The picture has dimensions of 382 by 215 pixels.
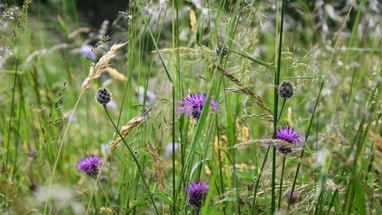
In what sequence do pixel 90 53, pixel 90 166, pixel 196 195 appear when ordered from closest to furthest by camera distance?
pixel 196 195
pixel 90 166
pixel 90 53

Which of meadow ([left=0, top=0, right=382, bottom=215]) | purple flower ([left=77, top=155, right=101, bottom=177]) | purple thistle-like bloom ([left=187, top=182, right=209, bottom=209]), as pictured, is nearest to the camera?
meadow ([left=0, top=0, right=382, bottom=215])

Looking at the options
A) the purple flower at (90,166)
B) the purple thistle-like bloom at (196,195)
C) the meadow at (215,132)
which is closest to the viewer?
the meadow at (215,132)

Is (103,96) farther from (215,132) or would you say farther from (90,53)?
(90,53)

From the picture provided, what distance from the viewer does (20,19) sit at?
1.17 meters

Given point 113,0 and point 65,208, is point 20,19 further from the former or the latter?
point 113,0

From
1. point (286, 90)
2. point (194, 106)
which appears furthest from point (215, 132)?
point (286, 90)

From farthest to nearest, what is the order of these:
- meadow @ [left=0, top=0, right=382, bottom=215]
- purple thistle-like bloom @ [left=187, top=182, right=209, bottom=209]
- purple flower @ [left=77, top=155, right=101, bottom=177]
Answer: purple flower @ [left=77, top=155, right=101, bottom=177], purple thistle-like bloom @ [left=187, top=182, right=209, bottom=209], meadow @ [left=0, top=0, right=382, bottom=215]

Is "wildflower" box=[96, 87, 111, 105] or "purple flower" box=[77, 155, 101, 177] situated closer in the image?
"wildflower" box=[96, 87, 111, 105]

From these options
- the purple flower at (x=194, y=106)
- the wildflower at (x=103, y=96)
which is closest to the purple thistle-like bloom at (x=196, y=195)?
the purple flower at (x=194, y=106)

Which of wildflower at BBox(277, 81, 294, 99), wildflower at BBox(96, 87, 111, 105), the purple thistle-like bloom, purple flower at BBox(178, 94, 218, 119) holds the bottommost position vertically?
the purple thistle-like bloom

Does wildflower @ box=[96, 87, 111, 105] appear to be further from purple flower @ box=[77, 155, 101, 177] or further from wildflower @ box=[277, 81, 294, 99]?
wildflower @ box=[277, 81, 294, 99]

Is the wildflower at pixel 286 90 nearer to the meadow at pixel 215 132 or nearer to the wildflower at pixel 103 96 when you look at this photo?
the meadow at pixel 215 132

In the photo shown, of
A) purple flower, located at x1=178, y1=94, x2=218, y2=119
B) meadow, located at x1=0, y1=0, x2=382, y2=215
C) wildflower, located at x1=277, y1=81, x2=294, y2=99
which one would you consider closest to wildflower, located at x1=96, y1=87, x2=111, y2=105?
meadow, located at x1=0, y1=0, x2=382, y2=215

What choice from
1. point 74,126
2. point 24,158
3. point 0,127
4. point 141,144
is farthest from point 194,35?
point 74,126
